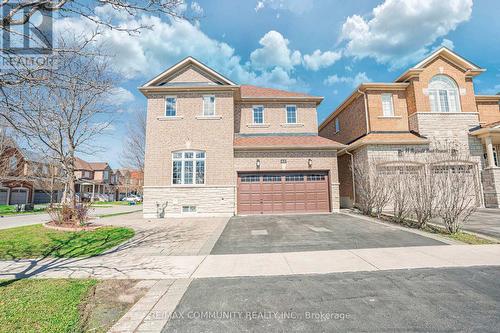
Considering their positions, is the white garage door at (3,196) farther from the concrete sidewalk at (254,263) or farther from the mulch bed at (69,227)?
the concrete sidewalk at (254,263)

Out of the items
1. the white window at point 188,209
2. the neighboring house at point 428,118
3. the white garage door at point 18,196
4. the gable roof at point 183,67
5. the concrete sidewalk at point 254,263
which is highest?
the gable roof at point 183,67

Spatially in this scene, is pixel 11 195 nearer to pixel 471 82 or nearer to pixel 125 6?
pixel 125 6

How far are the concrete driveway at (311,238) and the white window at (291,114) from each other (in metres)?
9.09

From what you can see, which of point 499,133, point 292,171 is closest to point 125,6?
point 292,171

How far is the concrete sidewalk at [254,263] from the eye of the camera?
5008mm

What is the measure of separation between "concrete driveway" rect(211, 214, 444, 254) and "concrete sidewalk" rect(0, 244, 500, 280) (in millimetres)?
544

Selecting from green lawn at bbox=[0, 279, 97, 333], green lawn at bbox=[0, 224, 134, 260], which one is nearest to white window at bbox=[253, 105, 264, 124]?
green lawn at bbox=[0, 224, 134, 260]

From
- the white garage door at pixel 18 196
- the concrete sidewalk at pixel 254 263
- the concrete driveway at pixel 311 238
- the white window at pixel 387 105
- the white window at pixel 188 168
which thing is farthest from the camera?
the white garage door at pixel 18 196

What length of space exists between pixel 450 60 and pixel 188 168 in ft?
66.4

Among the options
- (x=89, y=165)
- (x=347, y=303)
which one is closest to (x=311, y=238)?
(x=347, y=303)

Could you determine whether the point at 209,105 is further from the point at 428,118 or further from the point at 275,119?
the point at 428,118

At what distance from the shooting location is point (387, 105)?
17094 millimetres

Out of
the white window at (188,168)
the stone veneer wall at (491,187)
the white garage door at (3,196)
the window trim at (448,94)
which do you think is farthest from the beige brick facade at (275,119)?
the white garage door at (3,196)

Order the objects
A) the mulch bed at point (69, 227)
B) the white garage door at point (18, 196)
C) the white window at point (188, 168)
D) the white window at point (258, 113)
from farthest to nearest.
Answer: the white garage door at point (18, 196) < the white window at point (258, 113) < the white window at point (188, 168) < the mulch bed at point (69, 227)
